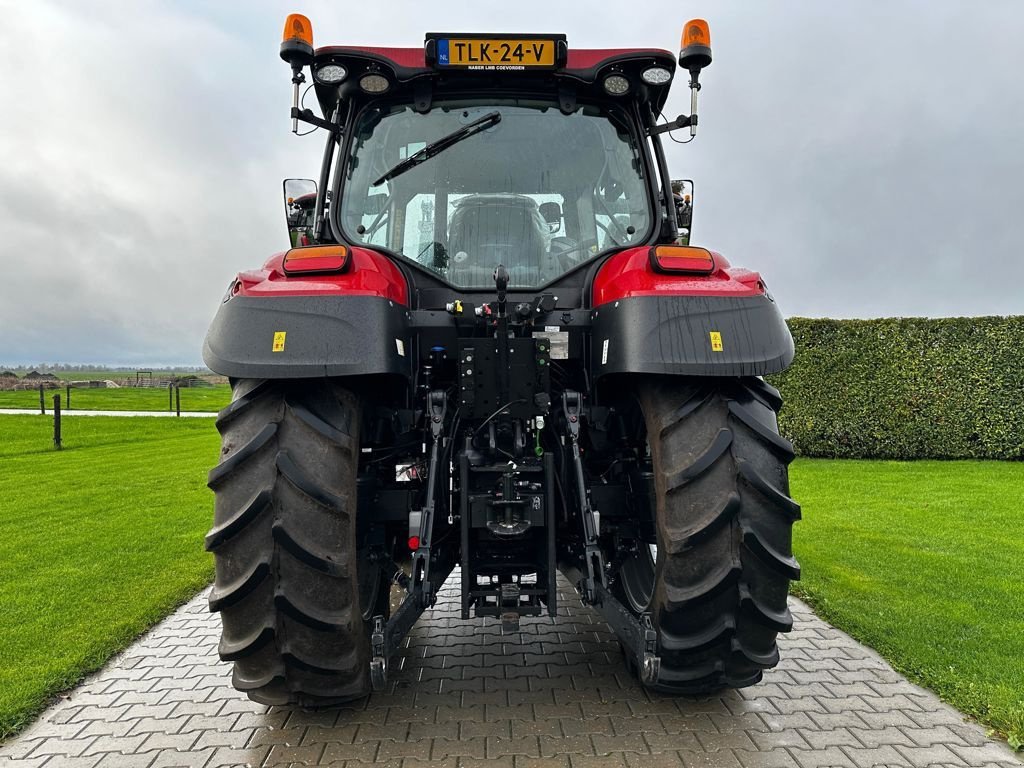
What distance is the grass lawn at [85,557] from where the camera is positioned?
3.68 meters

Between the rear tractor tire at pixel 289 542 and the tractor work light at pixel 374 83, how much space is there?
164 centimetres

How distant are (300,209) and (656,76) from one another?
79.8 inches

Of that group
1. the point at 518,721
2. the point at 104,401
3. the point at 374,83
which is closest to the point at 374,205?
the point at 374,83

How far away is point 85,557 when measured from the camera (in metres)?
5.89

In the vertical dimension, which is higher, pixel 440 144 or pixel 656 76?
pixel 656 76

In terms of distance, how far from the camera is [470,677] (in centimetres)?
337

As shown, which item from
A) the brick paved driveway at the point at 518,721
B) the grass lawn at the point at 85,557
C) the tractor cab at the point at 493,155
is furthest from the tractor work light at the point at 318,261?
the grass lawn at the point at 85,557

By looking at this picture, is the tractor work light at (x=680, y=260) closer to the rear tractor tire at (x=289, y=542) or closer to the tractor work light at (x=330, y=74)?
the rear tractor tire at (x=289, y=542)

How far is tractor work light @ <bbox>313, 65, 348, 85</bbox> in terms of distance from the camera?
317 centimetres

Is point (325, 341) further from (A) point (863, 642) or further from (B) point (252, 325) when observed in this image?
(A) point (863, 642)

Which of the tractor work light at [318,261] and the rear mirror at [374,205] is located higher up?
the rear mirror at [374,205]

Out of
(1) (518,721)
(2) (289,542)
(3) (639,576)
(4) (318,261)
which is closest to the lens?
(2) (289,542)

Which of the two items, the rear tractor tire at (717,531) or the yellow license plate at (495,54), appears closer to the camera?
the rear tractor tire at (717,531)

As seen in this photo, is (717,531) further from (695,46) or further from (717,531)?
(695,46)
